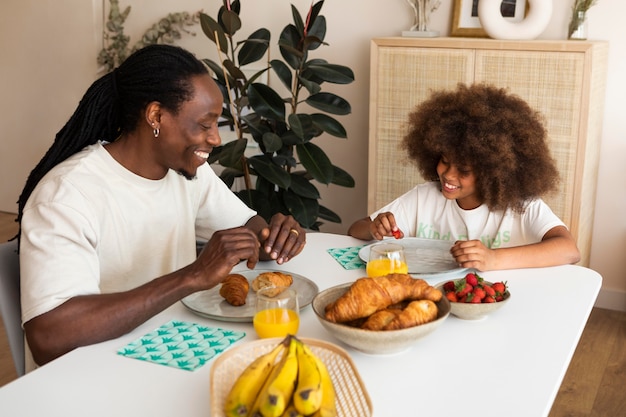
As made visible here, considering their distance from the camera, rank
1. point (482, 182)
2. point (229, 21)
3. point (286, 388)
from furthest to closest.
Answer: point (229, 21)
point (482, 182)
point (286, 388)

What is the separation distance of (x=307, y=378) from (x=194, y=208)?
1221 mm

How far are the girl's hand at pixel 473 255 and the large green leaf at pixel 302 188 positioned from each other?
6.24 ft

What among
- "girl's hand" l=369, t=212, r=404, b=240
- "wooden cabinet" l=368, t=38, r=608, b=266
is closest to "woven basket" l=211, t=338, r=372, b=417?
"girl's hand" l=369, t=212, r=404, b=240

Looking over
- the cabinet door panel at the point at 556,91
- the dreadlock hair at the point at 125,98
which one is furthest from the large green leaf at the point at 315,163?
the dreadlock hair at the point at 125,98

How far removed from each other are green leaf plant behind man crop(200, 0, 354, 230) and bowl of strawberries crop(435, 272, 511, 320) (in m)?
2.02

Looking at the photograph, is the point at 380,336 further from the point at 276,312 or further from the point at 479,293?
the point at 479,293

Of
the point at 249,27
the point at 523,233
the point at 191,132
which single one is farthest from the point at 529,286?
the point at 249,27

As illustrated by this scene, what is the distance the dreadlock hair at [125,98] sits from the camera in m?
1.96

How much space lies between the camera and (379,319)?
4.88 ft

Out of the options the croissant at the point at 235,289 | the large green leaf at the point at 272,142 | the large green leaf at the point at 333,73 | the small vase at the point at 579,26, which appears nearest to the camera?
the croissant at the point at 235,289

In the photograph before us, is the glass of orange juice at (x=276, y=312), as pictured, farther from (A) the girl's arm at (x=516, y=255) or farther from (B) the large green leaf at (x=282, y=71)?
(B) the large green leaf at (x=282, y=71)

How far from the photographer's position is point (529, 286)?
1956mm

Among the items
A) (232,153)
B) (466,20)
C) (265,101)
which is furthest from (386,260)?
(466,20)

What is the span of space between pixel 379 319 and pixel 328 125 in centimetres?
251
